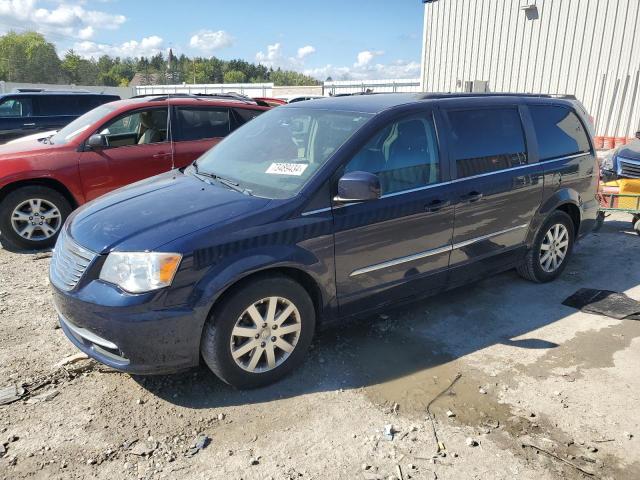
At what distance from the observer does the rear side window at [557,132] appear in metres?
4.67

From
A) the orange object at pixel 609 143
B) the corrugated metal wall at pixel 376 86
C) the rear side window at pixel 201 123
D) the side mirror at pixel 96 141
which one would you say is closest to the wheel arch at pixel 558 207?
the rear side window at pixel 201 123

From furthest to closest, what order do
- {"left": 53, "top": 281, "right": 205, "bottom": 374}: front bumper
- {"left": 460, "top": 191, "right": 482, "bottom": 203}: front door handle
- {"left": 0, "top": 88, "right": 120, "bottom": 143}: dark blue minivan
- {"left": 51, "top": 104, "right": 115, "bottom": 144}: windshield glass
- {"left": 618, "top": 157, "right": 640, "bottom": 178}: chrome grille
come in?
{"left": 0, "top": 88, "right": 120, "bottom": 143}: dark blue minivan → {"left": 618, "top": 157, "right": 640, "bottom": 178}: chrome grille → {"left": 51, "top": 104, "right": 115, "bottom": 144}: windshield glass → {"left": 460, "top": 191, "right": 482, "bottom": 203}: front door handle → {"left": 53, "top": 281, "right": 205, "bottom": 374}: front bumper

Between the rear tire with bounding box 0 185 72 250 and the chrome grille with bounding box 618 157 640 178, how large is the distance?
25.4 feet

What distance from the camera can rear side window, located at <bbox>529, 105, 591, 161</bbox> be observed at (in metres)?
4.67

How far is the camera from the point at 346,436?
111 inches

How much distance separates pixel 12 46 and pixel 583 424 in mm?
112907

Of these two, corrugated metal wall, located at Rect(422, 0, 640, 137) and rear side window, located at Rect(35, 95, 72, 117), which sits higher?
corrugated metal wall, located at Rect(422, 0, 640, 137)

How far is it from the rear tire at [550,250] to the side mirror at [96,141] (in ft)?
16.2

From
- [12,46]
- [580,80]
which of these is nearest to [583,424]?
[580,80]

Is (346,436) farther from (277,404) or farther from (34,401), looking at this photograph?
(34,401)

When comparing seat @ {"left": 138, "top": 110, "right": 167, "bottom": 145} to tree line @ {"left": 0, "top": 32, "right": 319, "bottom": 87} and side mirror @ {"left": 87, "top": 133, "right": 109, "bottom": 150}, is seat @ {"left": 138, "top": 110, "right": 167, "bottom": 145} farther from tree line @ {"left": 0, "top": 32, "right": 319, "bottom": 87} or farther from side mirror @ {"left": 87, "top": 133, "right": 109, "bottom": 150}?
tree line @ {"left": 0, "top": 32, "right": 319, "bottom": 87}

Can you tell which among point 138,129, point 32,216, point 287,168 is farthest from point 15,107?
point 287,168

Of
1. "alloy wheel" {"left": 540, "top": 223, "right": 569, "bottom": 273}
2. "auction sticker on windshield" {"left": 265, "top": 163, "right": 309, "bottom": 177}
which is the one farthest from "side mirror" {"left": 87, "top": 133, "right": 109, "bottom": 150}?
"alloy wheel" {"left": 540, "top": 223, "right": 569, "bottom": 273}

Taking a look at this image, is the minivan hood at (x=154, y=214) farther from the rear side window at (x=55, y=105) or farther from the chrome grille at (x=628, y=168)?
the rear side window at (x=55, y=105)
